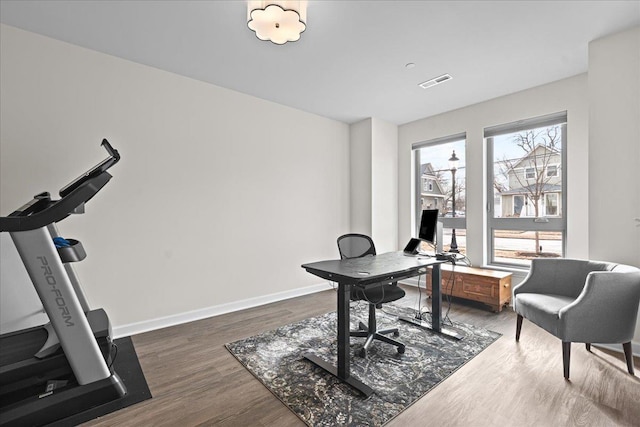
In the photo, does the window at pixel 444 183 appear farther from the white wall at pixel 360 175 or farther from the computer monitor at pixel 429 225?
the computer monitor at pixel 429 225

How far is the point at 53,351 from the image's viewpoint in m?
1.97

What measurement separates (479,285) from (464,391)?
2034 mm

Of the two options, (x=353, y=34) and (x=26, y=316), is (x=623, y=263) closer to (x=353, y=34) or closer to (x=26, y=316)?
(x=353, y=34)

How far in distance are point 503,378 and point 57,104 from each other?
4.48 metres

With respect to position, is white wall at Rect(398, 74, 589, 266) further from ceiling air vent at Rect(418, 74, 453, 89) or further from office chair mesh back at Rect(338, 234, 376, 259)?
office chair mesh back at Rect(338, 234, 376, 259)

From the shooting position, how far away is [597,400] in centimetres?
199

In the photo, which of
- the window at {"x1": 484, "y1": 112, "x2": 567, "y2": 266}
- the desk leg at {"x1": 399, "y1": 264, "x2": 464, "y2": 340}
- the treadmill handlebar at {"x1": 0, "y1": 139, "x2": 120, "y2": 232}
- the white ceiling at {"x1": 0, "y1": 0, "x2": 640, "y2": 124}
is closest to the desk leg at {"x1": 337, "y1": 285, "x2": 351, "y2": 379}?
the desk leg at {"x1": 399, "y1": 264, "x2": 464, "y2": 340}

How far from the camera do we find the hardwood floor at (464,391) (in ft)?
6.09

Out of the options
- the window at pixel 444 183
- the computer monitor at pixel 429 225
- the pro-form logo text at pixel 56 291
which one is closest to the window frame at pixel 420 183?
the window at pixel 444 183

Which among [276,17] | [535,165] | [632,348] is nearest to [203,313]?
[276,17]

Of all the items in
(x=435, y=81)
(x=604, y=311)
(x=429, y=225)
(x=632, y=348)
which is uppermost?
(x=435, y=81)

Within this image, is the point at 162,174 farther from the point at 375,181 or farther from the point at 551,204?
the point at 551,204

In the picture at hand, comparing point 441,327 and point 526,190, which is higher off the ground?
point 526,190

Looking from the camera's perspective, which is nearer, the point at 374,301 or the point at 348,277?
the point at 348,277
